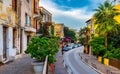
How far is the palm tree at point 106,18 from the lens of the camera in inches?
1560

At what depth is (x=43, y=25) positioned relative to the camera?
168 feet

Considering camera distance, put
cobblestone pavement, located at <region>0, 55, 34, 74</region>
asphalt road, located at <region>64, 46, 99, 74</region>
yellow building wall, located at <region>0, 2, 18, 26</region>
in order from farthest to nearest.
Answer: asphalt road, located at <region>64, 46, 99, 74</region> → yellow building wall, located at <region>0, 2, 18, 26</region> → cobblestone pavement, located at <region>0, 55, 34, 74</region>

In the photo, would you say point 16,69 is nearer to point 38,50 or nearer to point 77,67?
point 38,50

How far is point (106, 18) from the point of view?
39875mm

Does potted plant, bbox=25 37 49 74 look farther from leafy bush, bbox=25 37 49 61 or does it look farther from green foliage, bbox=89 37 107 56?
green foliage, bbox=89 37 107 56

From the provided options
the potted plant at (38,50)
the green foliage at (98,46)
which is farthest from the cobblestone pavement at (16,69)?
the green foliage at (98,46)

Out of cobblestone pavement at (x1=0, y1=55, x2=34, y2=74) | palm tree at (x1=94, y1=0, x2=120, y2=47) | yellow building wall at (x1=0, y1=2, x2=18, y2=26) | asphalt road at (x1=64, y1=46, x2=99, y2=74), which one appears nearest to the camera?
cobblestone pavement at (x1=0, y1=55, x2=34, y2=74)

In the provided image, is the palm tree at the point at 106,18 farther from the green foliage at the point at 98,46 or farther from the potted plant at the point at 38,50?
the potted plant at the point at 38,50

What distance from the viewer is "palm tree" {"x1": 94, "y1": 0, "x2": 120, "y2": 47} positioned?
39625mm

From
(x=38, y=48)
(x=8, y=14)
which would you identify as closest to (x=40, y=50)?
(x=38, y=48)

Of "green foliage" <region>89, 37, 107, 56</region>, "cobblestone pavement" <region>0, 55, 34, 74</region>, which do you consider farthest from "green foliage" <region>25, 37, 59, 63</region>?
"green foliage" <region>89, 37, 107, 56</region>

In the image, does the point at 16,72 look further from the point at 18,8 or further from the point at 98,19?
the point at 98,19

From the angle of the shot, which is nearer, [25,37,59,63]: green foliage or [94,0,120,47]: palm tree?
[25,37,59,63]: green foliage

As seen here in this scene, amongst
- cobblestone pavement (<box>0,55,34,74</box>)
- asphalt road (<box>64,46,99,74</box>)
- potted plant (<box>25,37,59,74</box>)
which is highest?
potted plant (<box>25,37,59,74</box>)
